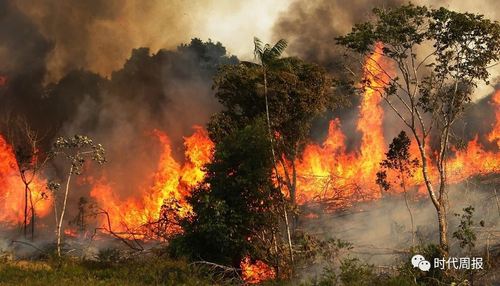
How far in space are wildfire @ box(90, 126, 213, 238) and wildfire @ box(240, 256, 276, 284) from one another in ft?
72.7

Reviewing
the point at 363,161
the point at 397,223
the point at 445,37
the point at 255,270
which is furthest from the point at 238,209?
the point at 363,161

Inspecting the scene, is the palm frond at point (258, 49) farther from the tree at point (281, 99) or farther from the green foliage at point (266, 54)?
the tree at point (281, 99)

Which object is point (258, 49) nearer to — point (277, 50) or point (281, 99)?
point (277, 50)

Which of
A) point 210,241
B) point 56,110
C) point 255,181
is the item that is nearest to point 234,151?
point 255,181

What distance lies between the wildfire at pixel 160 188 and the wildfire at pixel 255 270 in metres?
22.2

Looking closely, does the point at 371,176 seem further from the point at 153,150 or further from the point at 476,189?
the point at 153,150

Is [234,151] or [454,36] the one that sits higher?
[454,36]

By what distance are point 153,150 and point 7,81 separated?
713 inches

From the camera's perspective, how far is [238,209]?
19469mm

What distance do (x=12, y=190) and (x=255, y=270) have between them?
33714 millimetres

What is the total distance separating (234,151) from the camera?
20.1m

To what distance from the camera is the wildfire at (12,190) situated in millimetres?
43688

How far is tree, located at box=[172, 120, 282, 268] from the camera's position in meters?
18.9

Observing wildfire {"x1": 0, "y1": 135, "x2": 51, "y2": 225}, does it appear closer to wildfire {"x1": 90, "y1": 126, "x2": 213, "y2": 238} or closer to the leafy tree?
wildfire {"x1": 90, "y1": 126, "x2": 213, "y2": 238}
